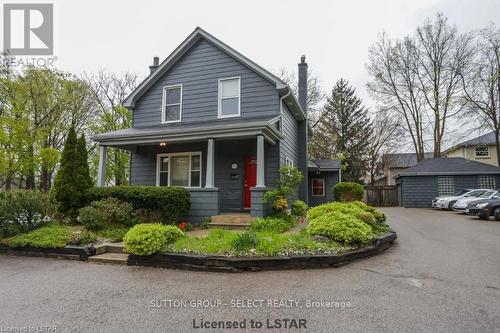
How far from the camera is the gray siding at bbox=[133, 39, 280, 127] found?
35.8ft

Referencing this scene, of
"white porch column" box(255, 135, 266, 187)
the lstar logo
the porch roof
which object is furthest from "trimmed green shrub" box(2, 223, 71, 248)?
the lstar logo

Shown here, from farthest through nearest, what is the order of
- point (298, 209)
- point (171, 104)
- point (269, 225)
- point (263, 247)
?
1. point (171, 104)
2. point (298, 209)
3. point (269, 225)
4. point (263, 247)

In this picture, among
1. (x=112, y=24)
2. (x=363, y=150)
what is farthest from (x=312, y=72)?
(x=112, y=24)

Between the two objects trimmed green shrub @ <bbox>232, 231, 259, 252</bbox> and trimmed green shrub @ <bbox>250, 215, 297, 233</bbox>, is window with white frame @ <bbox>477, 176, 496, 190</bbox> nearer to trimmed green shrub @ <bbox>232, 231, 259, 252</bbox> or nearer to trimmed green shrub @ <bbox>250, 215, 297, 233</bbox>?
trimmed green shrub @ <bbox>250, 215, 297, 233</bbox>

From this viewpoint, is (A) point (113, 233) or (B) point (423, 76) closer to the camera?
(A) point (113, 233)

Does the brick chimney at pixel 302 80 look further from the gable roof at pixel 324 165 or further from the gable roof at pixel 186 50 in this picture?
the gable roof at pixel 324 165

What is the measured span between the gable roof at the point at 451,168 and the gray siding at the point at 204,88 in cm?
1559

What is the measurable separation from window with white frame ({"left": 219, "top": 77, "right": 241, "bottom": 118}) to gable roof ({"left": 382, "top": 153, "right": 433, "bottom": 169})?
1028 inches

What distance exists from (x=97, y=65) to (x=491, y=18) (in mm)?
31273

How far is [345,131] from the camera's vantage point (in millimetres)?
28906

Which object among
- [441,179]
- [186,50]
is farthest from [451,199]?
[186,50]

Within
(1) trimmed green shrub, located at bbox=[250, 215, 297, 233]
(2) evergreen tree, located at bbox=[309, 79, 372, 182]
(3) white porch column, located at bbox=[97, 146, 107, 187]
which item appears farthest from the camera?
(2) evergreen tree, located at bbox=[309, 79, 372, 182]

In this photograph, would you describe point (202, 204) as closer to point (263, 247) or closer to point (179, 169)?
point (179, 169)

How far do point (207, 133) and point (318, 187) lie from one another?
1141cm
